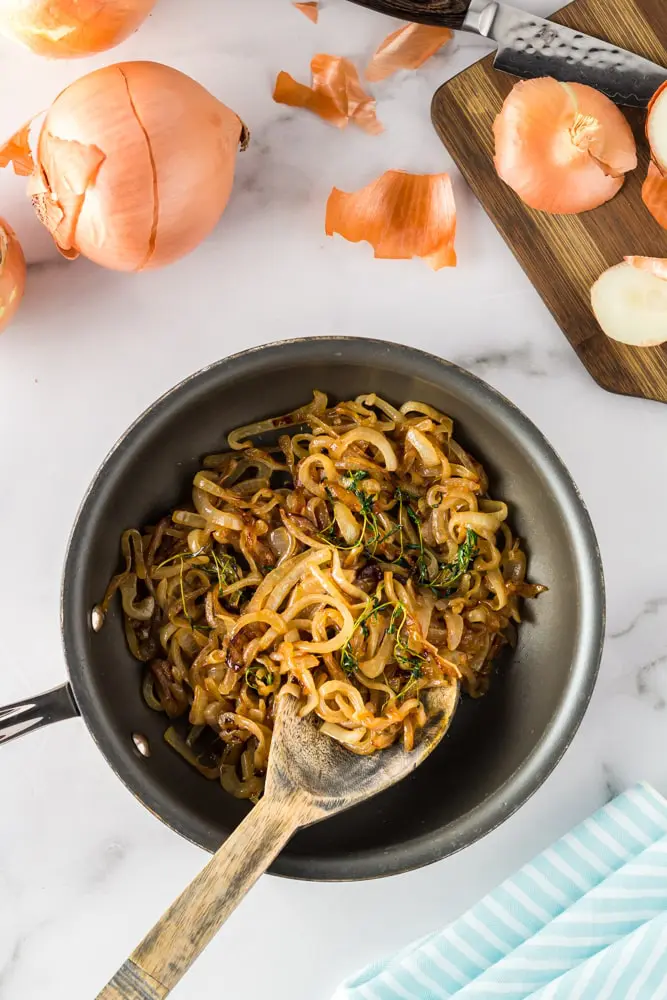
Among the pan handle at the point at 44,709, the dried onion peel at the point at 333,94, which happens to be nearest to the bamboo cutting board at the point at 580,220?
the dried onion peel at the point at 333,94

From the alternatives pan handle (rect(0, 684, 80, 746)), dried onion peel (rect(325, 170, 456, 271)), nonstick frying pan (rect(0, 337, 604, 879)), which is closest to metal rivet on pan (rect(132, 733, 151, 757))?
nonstick frying pan (rect(0, 337, 604, 879))

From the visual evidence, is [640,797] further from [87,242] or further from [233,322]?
[87,242]

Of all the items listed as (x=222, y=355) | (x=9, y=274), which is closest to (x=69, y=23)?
(x=9, y=274)

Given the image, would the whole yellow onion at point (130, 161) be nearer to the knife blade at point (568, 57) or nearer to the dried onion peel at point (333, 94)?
the dried onion peel at point (333, 94)

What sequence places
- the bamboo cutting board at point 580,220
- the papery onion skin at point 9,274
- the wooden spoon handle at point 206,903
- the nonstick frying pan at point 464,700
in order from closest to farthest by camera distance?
the wooden spoon handle at point 206,903 → the nonstick frying pan at point 464,700 → the papery onion skin at point 9,274 → the bamboo cutting board at point 580,220

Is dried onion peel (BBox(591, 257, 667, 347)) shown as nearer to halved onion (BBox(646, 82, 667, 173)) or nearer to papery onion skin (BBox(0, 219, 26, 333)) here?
halved onion (BBox(646, 82, 667, 173))

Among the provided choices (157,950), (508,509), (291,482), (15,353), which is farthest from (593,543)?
(15,353)
